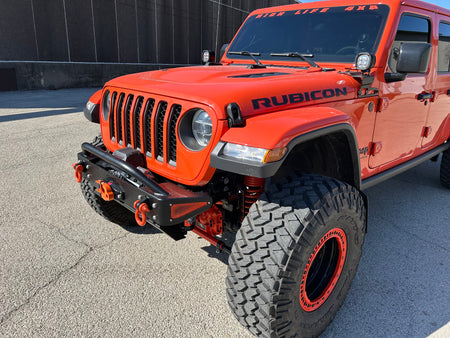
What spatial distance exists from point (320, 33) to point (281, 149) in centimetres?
174

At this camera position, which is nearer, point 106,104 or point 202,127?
point 202,127

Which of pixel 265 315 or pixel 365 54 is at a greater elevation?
pixel 365 54

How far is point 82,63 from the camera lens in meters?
14.1

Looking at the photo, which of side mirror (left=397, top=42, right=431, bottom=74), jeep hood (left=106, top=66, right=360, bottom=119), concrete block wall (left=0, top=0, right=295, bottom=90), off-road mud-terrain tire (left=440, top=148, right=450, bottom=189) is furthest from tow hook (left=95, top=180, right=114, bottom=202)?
concrete block wall (left=0, top=0, right=295, bottom=90)

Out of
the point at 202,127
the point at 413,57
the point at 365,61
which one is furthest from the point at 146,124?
the point at 413,57

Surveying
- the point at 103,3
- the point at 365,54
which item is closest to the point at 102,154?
the point at 365,54

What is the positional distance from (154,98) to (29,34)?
41.7 ft

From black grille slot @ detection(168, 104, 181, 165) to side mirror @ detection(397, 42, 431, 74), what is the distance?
1.66 meters

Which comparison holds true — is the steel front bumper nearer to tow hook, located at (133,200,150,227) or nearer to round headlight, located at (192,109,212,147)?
tow hook, located at (133,200,150,227)

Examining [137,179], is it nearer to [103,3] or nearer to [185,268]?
[185,268]

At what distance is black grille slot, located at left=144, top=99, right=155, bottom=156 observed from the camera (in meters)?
2.34

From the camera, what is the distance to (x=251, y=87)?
2154mm

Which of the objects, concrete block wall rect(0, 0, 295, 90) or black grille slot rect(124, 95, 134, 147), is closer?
black grille slot rect(124, 95, 134, 147)

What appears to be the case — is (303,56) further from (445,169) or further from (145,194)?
(445,169)
